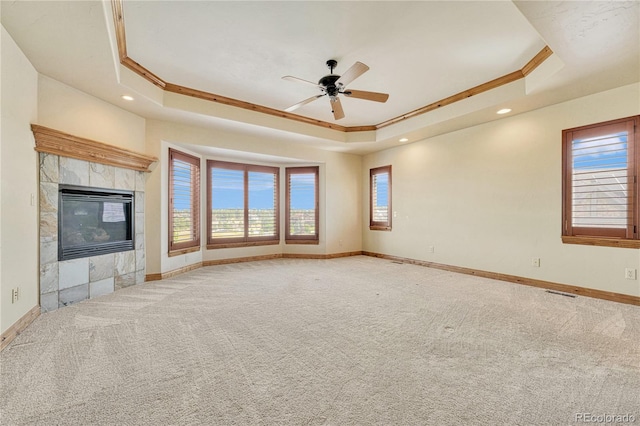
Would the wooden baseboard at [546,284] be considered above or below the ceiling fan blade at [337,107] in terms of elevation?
below

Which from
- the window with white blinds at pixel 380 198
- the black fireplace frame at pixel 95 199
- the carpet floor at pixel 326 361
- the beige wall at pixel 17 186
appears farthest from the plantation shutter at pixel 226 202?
the window with white blinds at pixel 380 198

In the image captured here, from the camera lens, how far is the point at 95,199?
12.6 feet

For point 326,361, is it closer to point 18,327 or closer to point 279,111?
point 18,327

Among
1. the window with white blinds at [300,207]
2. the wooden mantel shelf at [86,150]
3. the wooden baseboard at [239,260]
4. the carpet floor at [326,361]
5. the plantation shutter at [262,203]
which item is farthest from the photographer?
the window with white blinds at [300,207]

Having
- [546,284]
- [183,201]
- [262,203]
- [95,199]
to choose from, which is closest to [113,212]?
[95,199]

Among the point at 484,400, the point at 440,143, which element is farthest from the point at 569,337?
the point at 440,143

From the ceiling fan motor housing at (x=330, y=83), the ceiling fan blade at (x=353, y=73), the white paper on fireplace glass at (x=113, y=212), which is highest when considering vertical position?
the ceiling fan motor housing at (x=330, y=83)

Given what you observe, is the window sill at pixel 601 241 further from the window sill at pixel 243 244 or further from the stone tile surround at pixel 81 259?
the stone tile surround at pixel 81 259

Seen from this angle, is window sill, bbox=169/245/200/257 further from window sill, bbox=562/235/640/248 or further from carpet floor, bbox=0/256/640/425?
window sill, bbox=562/235/640/248

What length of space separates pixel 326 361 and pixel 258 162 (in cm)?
527

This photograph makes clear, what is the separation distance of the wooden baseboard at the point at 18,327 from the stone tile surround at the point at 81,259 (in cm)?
21

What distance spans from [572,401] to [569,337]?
1124 millimetres

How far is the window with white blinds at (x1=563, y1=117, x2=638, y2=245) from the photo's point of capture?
136 inches

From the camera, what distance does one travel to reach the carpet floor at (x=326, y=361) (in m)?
1.57
